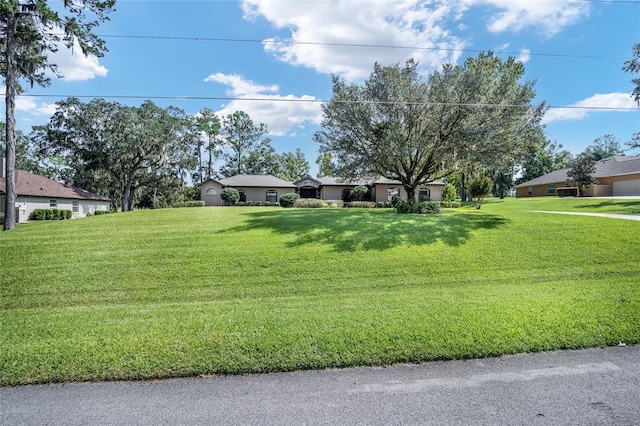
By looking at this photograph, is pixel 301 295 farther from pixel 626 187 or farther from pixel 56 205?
pixel 626 187

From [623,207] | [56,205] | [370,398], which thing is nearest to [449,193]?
[623,207]

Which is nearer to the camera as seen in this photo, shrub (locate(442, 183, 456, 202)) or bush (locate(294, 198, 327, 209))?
bush (locate(294, 198, 327, 209))

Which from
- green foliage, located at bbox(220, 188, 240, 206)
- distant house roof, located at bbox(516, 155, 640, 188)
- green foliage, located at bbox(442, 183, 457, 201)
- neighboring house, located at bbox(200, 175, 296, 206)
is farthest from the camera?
neighboring house, located at bbox(200, 175, 296, 206)

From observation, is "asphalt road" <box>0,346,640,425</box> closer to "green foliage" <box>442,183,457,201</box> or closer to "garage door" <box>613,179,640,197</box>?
"green foliage" <box>442,183,457,201</box>

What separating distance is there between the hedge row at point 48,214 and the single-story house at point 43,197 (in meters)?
0.50

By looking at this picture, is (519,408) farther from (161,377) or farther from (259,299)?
(259,299)

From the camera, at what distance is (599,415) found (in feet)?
9.17

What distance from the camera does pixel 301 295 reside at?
6.29 m

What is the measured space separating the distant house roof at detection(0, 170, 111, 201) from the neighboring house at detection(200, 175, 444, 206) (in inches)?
488

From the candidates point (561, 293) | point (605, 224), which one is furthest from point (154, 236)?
point (605, 224)

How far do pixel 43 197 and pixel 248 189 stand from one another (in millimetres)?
18084

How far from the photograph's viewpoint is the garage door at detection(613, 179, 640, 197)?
30812 millimetres

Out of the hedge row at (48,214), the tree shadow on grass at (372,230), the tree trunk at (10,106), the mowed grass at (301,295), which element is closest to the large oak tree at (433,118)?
the tree shadow on grass at (372,230)

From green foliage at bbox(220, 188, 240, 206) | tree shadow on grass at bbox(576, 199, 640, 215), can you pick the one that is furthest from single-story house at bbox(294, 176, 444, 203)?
tree shadow on grass at bbox(576, 199, 640, 215)
